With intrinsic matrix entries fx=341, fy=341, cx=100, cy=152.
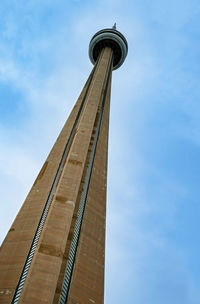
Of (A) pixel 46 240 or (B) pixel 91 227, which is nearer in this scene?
(A) pixel 46 240

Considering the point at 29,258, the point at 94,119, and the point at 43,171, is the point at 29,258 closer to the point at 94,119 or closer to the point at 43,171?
the point at 43,171

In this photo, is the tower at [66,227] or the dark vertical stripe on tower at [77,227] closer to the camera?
the tower at [66,227]

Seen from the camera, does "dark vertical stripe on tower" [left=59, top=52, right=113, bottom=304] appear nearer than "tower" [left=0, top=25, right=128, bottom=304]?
No

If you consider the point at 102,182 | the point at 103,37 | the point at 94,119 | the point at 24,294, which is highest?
the point at 103,37

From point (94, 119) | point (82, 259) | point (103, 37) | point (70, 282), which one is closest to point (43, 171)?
point (94, 119)

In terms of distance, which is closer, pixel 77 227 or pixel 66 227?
pixel 66 227

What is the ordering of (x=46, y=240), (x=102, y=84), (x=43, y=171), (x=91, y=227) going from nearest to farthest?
(x=46, y=240) → (x=91, y=227) → (x=43, y=171) → (x=102, y=84)

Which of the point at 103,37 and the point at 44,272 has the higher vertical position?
the point at 103,37

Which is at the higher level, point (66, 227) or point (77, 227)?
point (77, 227)
